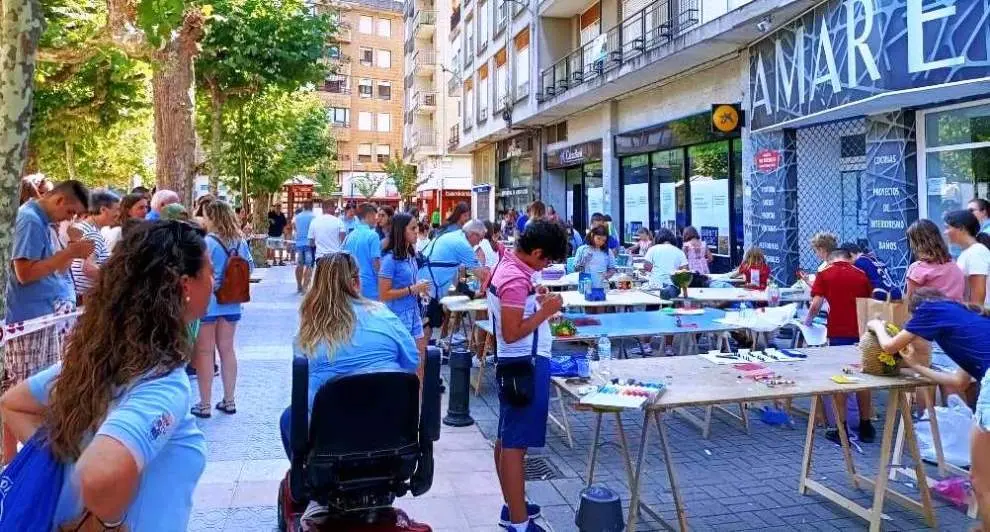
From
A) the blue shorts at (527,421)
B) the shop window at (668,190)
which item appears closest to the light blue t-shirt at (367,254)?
the blue shorts at (527,421)

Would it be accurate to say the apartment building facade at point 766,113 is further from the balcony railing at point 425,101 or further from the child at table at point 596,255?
the balcony railing at point 425,101

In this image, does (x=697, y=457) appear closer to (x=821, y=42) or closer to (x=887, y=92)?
(x=887, y=92)

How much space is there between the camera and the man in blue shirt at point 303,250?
52.0 ft

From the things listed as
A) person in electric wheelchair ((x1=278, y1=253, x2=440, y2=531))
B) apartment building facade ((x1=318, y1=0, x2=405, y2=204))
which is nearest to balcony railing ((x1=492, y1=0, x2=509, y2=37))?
person in electric wheelchair ((x1=278, y1=253, x2=440, y2=531))

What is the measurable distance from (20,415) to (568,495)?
3.72m

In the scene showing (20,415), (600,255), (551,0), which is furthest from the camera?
(551,0)

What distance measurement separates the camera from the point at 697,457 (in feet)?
19.4

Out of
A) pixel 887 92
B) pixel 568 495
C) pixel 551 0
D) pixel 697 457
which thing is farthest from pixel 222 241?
pixel 551 0

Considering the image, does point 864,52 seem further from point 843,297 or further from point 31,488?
point 31,488

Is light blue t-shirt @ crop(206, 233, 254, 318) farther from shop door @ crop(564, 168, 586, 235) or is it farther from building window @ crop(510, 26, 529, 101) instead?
building window @ crop(510, 26, 529, 101)

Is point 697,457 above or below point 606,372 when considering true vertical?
below

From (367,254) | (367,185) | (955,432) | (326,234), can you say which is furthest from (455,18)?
(955,432)

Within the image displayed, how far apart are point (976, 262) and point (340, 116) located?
60.6 m

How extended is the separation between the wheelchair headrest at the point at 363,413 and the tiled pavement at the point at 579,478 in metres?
1.48
